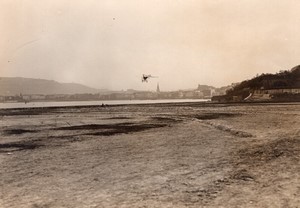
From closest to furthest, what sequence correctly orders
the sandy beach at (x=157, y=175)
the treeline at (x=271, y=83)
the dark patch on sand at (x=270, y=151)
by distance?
the sandy beach at (x=157, y=175) < the dark patch on sand at (x=270, y=151) < the treeline at (x=271, y=83)

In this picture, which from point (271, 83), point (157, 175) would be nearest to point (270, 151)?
point (157, 175)

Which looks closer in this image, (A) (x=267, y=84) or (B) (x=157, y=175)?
(B) (x=157, y=175)

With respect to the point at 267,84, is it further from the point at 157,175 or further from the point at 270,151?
the point at 157,175

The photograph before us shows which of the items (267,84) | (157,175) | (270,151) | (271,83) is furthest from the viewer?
(267,84)

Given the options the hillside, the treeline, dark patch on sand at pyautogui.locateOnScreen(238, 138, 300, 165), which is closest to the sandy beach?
dark patch on sand at pyautogui.locateOnScreen(238, 138, 300, 165)

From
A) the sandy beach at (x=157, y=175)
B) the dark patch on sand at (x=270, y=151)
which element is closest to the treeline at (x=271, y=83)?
the dark patch on sand at (x=270, y=151)

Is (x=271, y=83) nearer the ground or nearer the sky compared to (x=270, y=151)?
nearer the sky

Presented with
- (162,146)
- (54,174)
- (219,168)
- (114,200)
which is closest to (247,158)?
(219,168)

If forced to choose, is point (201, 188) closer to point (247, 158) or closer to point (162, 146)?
point (247, 158)

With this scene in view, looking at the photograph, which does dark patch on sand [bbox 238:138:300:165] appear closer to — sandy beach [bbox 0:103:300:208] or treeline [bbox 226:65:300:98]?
sandy beach [bbox 0:103:300:208]

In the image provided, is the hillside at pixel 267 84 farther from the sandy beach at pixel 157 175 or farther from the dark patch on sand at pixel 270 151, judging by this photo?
the sandy beach at pixel 157 175

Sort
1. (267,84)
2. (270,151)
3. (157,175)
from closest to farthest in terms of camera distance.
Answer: (157,175) → (270,151) → (267,84)
